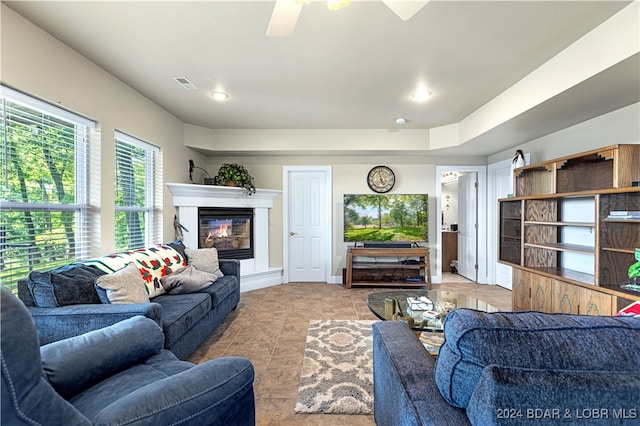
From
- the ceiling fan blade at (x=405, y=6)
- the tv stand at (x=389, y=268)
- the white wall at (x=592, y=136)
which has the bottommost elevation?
the tv stand at (x=389, y=268)

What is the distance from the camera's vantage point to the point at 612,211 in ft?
7.78

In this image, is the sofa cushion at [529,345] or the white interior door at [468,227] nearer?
the sofa cushion at [529,345]

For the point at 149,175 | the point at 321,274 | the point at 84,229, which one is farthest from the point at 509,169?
the point at 84,229

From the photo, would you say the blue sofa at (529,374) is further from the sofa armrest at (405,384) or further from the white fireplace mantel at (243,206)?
the white fireplace mantel at (243,206)

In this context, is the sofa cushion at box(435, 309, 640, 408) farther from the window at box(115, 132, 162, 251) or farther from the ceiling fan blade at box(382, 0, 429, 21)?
the window at box(115, 132, 162, 251)

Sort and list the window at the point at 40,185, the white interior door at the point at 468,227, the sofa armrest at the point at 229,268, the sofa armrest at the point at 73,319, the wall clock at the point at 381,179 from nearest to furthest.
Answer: the sofa armrest at the point at 73,319, the window at the point at 40,185, the sofa armrest at the point at 229,268, the wall clock at the point at 381,179, the white interior door at the point at 468,227

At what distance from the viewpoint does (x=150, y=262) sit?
2605mm

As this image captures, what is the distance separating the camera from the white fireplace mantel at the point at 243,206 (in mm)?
3850

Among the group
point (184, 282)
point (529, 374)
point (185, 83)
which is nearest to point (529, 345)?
point (529, 374)

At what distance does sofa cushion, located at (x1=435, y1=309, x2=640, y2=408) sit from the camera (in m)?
0.73

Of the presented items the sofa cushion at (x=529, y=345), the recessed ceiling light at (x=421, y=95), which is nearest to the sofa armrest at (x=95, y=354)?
the sofa cushion at (x=529, y=345)

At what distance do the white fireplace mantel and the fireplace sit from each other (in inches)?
3.8

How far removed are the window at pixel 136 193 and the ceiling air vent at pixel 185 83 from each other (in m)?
0.79

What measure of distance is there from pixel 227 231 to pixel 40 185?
2.43 meters
